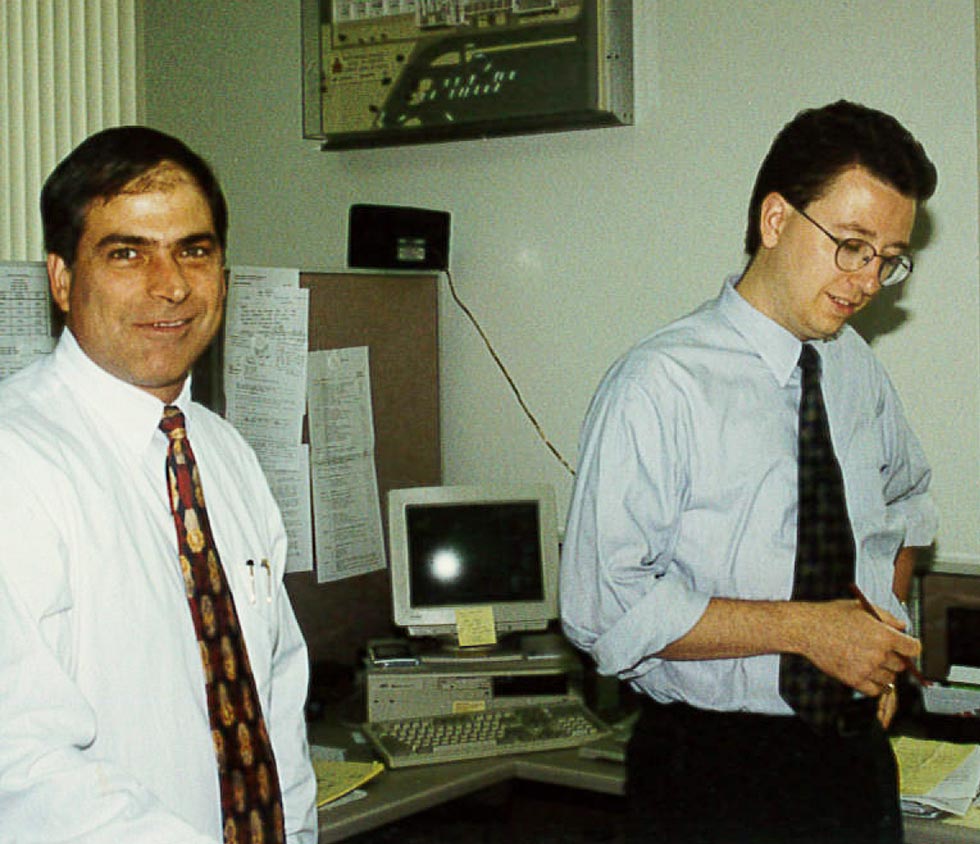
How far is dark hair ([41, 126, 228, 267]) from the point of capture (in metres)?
1.45

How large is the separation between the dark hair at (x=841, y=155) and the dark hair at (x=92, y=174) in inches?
32.6

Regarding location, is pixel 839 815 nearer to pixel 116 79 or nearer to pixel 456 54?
pixel 456 54

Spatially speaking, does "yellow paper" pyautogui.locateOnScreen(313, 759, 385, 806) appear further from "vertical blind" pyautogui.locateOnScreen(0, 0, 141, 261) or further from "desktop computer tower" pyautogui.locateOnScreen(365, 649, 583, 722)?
"vertical blind" pyautogui.locateOnScreen(0, 0, 141, 261)

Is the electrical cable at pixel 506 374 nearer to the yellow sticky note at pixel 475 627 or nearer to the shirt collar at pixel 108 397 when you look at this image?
the yellow sticky note at pixel 475 627

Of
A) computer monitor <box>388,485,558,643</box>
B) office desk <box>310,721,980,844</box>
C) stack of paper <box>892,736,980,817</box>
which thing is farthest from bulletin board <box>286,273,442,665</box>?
stack of paper <box>892,736,980,817</box>

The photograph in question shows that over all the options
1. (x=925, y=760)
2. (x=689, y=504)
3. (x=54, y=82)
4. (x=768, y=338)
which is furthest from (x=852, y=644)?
(x=54, y=82)

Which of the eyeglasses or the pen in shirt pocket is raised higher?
the eyeglasses

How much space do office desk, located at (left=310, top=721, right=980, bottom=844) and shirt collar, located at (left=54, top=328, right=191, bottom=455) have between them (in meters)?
0.84

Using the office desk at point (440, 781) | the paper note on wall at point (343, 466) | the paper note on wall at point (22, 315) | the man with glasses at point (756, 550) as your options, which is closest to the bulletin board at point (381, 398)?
the paper note on wall at point (343, 466)

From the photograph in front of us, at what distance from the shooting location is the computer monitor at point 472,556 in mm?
2621

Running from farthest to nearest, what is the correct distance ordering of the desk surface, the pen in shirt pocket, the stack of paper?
the desk surface < the stack of paper < the pen in shirt pocket

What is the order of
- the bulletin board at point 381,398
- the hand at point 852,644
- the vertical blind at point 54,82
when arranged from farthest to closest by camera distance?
the vertical blind at point 54,82 < the bulletin board at point 381,398 < the hand at point 852,644

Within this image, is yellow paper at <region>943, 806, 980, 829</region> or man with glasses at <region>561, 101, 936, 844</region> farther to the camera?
yellow paper at <region>943, 806, 980, 829</region>

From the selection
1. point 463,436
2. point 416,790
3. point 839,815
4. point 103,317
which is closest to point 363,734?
point 416,790
